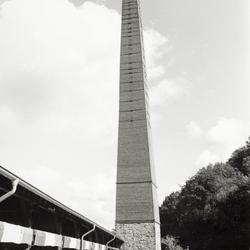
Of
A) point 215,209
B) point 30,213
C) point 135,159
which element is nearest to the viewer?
point 30,213

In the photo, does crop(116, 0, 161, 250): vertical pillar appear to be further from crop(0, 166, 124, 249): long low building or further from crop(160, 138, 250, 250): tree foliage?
crop(0, 166, 124, 249): long low building

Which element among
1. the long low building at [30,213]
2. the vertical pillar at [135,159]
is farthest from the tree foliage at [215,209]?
the long low building at [30,213]

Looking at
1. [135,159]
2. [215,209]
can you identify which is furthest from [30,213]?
[215,209]

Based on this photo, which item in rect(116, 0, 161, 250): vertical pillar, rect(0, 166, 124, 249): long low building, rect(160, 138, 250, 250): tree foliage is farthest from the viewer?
rect(160, 138, 250, 250): tree foliage

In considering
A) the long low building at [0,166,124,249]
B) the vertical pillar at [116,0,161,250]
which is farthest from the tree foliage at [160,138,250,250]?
the long low building at [0,166,124,249]

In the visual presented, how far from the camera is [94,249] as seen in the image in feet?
32.4

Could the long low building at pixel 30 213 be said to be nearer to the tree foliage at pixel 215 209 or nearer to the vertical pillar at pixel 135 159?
the vertical pillar at pixel 135 159

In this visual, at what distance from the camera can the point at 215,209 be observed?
31.0 meters

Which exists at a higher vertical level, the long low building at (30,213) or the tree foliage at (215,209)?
the tree foliage at (215,209)

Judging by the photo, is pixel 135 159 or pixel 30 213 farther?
pixel 135 159

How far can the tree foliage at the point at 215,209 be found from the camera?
95.1 ft

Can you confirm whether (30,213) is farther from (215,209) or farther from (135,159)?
(215,209)

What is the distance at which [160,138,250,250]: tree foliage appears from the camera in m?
29.0

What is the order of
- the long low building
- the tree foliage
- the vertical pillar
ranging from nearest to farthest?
1. the long low building
2. the vertical pillar
3. the tree foliage
